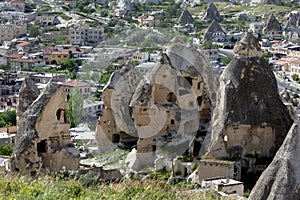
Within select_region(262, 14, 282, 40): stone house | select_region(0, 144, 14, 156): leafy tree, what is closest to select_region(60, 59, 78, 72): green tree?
select_region(262, 14, 282, 40): stone house

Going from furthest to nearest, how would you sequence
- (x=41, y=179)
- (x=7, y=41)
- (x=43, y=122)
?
(x=7, y=41), (x=43, y=122), (x=41, y=179)

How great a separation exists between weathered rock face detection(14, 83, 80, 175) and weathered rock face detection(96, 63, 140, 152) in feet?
7.13

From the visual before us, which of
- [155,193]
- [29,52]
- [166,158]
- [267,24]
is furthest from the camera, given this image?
[267,24]

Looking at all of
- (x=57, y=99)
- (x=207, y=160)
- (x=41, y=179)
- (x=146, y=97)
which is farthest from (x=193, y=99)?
(x=41, y=179)

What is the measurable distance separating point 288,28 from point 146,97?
54572 millimetres

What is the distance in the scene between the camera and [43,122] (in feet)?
42.5

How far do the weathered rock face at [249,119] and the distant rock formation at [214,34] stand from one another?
44.7 metres

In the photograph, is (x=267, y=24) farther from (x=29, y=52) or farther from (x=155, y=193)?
(x=155, y=193)

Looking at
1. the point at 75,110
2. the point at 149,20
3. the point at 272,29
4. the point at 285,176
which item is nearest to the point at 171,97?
the point at 285,176

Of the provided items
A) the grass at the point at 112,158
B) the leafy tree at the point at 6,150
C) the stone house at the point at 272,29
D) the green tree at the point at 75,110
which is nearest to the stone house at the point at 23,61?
the green tree at the point at 75,110

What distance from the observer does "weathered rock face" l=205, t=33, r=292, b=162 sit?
13375 mm

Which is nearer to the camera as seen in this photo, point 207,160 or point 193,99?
point 207,160

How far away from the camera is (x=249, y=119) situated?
1339 centimetres

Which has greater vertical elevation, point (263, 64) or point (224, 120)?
point (263, 64)
